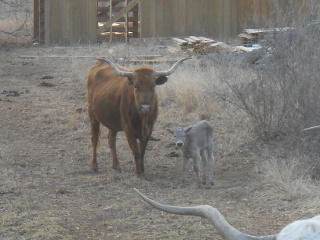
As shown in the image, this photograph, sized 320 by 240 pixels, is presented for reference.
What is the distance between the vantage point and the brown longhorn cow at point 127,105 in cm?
1079

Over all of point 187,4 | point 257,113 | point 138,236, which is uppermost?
point 187,4

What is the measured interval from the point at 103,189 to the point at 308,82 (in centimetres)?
339

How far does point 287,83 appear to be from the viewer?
38.4ft

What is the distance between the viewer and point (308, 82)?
11.2 m

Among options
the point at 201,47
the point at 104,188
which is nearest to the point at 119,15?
the point at 201,47

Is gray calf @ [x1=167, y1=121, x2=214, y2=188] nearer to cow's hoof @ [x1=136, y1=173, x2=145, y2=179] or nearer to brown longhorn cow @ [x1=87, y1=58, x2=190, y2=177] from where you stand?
brown longhorn cow @ [x1=87, y1=58, x2=190, y2=177]

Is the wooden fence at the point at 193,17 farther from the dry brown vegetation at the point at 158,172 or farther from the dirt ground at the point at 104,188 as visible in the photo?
the dirt ground at the point at 104,188

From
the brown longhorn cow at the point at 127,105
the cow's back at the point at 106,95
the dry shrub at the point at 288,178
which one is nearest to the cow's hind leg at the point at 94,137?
the brown longhorn cow at the point at 127,105

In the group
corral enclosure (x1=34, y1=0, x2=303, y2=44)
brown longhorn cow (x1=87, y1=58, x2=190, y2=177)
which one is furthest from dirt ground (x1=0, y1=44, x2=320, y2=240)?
corral enclosure (x1=34, y1=0, x2=303, y2=44)

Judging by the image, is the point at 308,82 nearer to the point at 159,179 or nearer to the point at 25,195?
the point at 159,179

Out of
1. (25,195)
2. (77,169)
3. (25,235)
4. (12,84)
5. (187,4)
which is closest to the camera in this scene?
(25,235)

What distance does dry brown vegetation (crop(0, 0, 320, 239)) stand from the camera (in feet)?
28.0

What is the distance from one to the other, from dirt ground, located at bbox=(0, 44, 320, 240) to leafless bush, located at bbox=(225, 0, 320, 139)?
0.54 metres

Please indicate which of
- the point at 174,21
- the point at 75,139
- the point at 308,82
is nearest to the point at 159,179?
the point at 308,82
